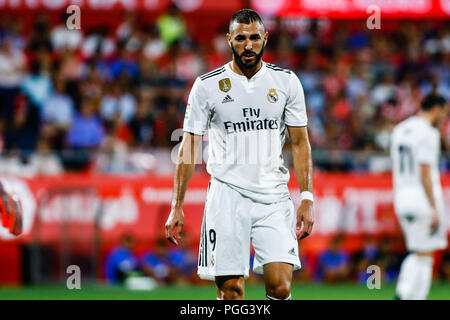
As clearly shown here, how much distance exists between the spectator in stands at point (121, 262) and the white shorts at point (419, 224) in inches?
202

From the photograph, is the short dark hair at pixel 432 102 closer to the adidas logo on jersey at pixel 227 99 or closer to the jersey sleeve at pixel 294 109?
the jersey sleeve at pixel 294 109

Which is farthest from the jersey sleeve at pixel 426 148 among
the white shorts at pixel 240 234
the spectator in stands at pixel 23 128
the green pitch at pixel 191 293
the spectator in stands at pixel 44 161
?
the spectator in stands at pixel 23 128

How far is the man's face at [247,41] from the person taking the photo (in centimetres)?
554

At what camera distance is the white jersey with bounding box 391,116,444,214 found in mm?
8477

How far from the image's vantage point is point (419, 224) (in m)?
8.56

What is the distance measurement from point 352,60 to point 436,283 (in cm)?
564

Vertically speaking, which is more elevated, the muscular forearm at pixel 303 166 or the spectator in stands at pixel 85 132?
the spectator in stands at pixel 85 132

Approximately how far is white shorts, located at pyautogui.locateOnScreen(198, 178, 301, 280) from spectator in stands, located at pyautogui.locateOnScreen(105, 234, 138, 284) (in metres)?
6.89

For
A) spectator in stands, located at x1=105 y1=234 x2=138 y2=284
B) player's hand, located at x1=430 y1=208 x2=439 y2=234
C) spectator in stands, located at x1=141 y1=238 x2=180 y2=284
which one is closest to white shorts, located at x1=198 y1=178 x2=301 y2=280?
player's hand, located at x1=430 y1=208 x2=439 y2=234

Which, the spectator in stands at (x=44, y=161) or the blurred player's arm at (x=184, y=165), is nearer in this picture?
the blurred player's arm at (x=184, y=165)

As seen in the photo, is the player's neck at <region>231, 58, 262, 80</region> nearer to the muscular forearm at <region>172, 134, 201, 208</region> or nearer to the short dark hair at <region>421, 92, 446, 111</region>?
the muscular forearm at <region>172, 134, 201, 208</region>

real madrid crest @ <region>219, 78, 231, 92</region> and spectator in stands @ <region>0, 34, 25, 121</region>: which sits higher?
spectator in stands @ <region>0, 34, 25, 121</region>

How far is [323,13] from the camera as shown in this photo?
546 inches

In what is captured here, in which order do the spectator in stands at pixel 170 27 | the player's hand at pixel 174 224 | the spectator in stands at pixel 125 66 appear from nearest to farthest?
the player's hand at pixel 174 224, the spectator in stands at pixel 125 66, the spectator in stands at pixel 170 27
